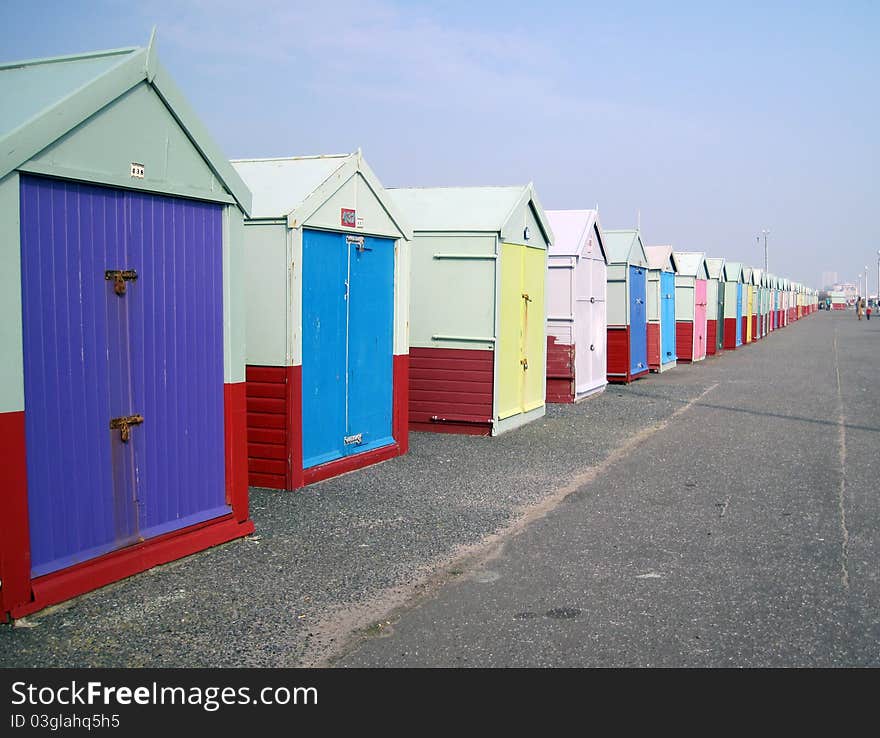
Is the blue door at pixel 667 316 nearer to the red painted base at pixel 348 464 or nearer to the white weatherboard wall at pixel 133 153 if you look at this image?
the red painted base at pixel 348 464

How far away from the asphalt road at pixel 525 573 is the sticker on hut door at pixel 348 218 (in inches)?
101

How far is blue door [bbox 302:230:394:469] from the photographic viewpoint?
8.77 m

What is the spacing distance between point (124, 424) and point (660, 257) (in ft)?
64.8

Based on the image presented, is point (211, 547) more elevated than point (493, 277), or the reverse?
point (493, 277)

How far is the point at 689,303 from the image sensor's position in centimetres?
2722

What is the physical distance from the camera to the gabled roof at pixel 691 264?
2739cm

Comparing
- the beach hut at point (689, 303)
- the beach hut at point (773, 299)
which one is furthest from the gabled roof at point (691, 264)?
the beach hut at point (773, 299)

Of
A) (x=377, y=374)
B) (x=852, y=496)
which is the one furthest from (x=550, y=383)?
(x=852, y=496)

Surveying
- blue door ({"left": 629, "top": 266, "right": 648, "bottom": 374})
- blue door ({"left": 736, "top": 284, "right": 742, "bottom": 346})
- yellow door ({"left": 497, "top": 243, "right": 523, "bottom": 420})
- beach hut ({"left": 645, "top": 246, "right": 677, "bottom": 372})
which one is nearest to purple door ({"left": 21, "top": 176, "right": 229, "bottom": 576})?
yellow door ({"left": 497, "top": 243, "right": 523, "bottom": 420})

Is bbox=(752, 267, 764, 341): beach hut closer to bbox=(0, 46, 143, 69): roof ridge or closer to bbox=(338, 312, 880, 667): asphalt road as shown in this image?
bbox=(338, 312, 880, 667): asphalt road
